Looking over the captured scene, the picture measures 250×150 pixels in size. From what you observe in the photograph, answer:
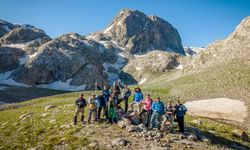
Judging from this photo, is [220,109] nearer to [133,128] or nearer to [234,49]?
[133,128]

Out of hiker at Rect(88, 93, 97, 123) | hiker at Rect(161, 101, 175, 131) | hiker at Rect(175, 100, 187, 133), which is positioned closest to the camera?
hiker at Rect(161, 101, 175, 131)

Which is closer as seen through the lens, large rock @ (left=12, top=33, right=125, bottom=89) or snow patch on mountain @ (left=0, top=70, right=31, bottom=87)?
snow patch on mountain @ (left=0, top=70, right=31, bottom=87)

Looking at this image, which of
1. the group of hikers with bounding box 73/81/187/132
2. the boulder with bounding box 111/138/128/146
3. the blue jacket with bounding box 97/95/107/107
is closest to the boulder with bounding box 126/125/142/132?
the group of hikers with bounding box 73/81/187/132

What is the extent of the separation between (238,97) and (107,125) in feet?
126

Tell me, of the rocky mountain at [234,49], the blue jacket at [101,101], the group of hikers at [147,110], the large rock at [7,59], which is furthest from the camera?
the large rock at [7,59]

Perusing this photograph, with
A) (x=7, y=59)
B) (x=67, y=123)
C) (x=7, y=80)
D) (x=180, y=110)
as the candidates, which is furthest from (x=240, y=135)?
(x=7, y=59)

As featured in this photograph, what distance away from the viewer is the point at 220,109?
190ft

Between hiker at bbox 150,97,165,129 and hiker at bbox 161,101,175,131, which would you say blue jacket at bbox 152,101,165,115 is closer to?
hiker at bbox 150,97,165,129

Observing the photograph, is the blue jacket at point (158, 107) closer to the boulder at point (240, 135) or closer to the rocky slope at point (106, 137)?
the rocky slope at point (106, 137)

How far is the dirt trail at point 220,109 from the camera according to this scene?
54.1m

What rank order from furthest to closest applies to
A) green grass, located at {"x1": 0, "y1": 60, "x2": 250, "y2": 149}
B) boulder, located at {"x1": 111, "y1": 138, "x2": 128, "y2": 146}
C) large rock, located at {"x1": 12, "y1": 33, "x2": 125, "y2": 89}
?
large rock, located at {"x1": 12, "y1": 33, "x2": 125, "y2": 89}
green grass, located at {"x1": 0, "y1": 60, "x2": 250, "y2": 149}
boulder, located at {"x1": 111, "y1": 138, "x2": 128, "y2": 146}

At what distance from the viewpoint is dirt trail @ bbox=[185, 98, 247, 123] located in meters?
54.1

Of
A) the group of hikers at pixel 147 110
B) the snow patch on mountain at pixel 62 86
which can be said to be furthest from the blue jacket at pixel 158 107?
the snow patch on mountain at pixel 62 86

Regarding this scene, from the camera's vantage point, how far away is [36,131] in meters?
34.5
